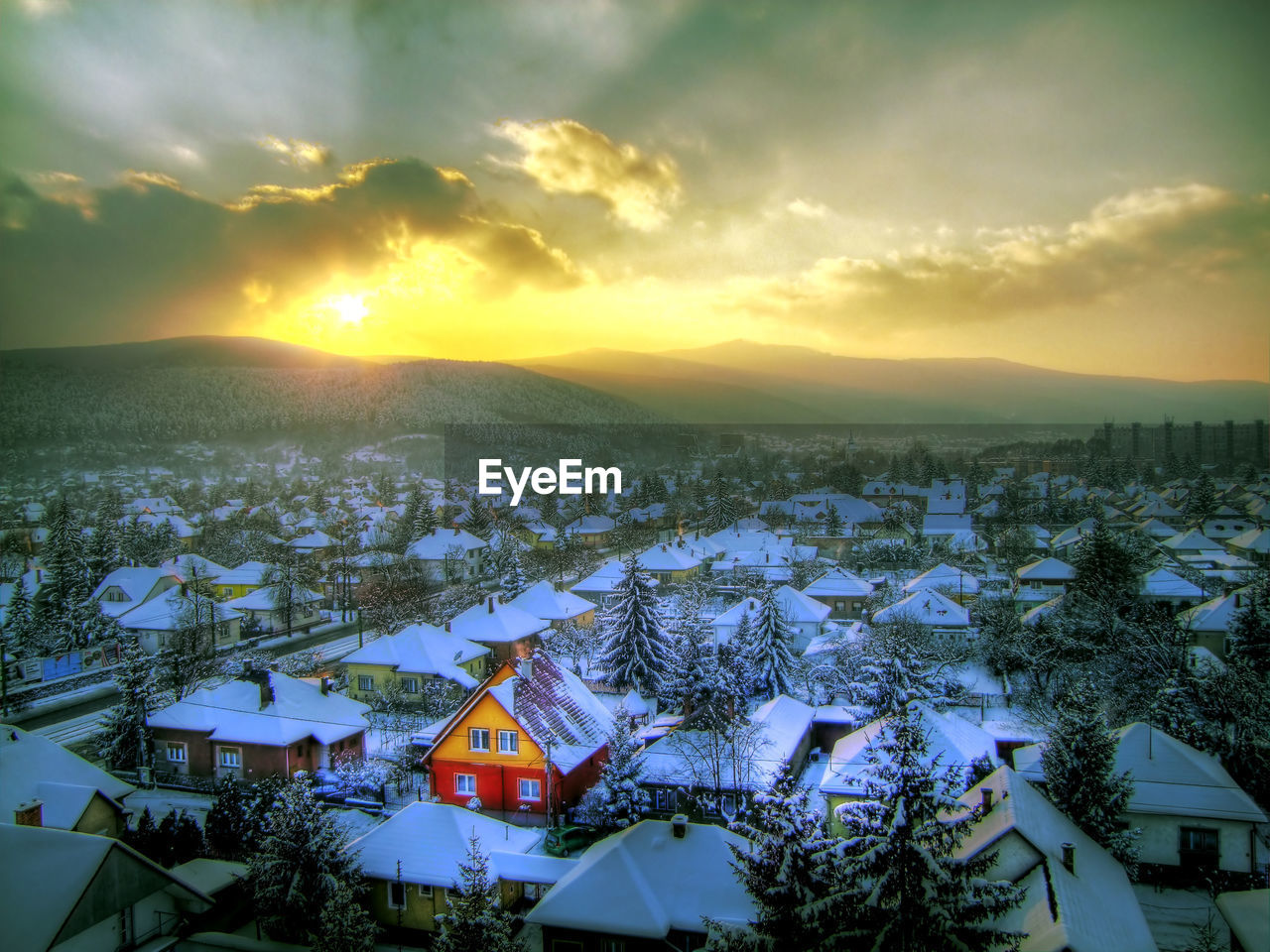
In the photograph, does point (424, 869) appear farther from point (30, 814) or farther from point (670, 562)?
point (670, 562)

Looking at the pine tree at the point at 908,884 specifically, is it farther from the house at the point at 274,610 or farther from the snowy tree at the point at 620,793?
the house at the point at 274,610

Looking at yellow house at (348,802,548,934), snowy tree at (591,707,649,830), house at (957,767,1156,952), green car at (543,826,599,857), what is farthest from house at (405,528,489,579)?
house at (957,767,1156,952)

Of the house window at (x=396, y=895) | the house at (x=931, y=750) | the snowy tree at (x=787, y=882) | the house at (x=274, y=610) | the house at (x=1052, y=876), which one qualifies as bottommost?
the house at (x=274, y=610)

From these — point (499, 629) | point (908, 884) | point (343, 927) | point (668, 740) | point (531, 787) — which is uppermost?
point (908, 884)

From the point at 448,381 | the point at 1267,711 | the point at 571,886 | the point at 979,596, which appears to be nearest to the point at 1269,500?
the point at 979,596

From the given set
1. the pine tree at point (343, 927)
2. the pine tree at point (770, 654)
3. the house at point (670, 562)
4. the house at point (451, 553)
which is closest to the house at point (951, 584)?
the pine tree at point (770, 654)

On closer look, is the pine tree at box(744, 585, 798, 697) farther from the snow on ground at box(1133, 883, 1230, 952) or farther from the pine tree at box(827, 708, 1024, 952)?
the pine tree at box(827, 708, 1024, 952)

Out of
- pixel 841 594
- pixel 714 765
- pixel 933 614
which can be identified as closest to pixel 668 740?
pixel 714 765

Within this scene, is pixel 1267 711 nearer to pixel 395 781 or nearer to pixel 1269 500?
pixel 395 781
